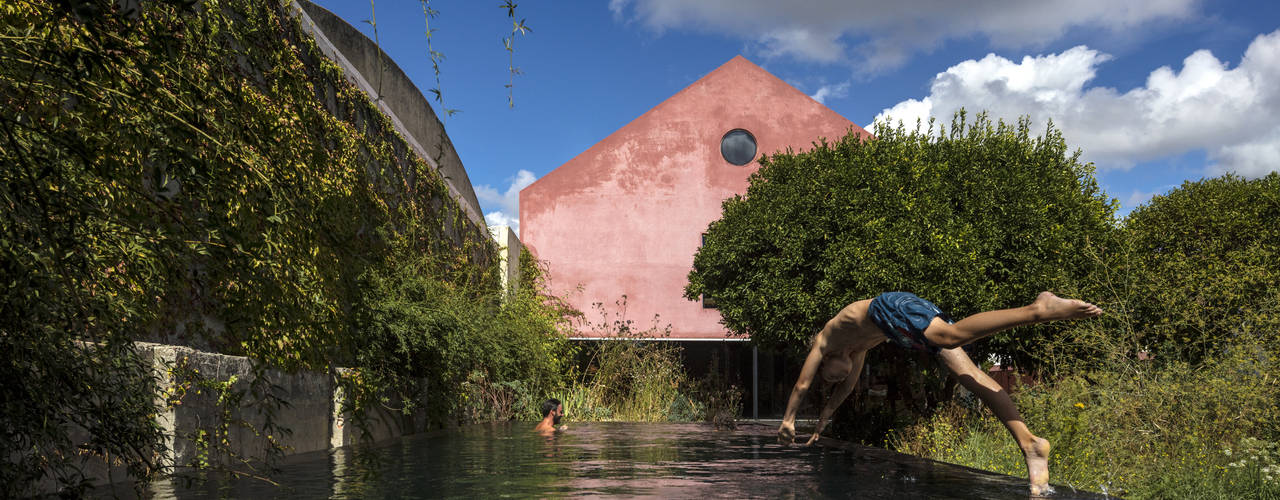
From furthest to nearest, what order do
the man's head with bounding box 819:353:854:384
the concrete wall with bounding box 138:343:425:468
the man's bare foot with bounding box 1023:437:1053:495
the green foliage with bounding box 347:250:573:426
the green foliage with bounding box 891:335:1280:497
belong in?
1. the green foliage with bounding box 347:250:573:426
2. the green foliage with bounding box 891:335:1280:497
3. the man's head with bounding box 819:353:854:384
4. the concrete wall with bounding box 138:343:425:468
5. the man's bare foot with bounding box 1023:437:1053:495

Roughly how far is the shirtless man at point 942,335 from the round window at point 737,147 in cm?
1905

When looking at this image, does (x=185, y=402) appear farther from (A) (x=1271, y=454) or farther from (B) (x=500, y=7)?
(A) (x=1271, y=454)

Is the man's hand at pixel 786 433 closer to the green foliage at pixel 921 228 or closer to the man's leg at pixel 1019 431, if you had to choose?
the man's leg at pixel 1019 431

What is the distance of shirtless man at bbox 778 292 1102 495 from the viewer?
451 cm

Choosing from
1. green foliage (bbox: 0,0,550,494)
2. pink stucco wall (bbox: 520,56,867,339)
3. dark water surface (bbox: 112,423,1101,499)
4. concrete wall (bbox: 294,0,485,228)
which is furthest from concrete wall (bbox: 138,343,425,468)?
pink stucco wall (bbox: 520,56,867,339)

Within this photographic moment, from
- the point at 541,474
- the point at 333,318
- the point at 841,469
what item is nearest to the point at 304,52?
the point at 333,318

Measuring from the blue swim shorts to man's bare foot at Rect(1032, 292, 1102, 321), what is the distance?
2.38 ft

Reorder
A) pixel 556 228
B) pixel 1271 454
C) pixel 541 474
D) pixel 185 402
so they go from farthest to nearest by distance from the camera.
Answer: pixel 556 228 → pixel 1271 454 → pixel 541 474 → pixel 185 402

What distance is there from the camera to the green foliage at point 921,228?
13312mm

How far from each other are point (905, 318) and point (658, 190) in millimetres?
19576

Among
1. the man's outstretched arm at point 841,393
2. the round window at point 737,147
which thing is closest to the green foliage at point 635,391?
the round window at point 737,147

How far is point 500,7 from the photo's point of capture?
4516mm

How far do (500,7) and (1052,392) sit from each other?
757 cm

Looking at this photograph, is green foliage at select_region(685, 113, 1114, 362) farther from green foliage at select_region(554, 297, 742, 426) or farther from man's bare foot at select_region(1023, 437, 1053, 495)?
man's bare foot at select_region(1023, 437, 1053, 495)
